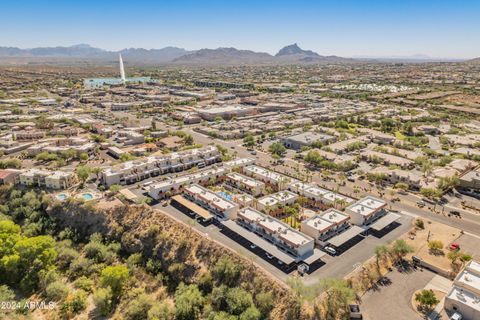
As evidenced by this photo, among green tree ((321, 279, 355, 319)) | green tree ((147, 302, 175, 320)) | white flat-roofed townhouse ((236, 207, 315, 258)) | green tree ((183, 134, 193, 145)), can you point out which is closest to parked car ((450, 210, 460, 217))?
white flat-roofed townhouse ((236, 207, 315, 258))

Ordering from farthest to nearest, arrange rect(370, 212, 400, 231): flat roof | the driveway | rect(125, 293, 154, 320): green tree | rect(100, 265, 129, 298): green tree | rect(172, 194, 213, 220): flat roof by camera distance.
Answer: rect(172, 194, 213, 220): flat roof < rect(370, 212, 400, 231): flat roof < rect(100, 265, 129, 298): green tree < rect(125, 293, 154, 320): green tree < the driveway

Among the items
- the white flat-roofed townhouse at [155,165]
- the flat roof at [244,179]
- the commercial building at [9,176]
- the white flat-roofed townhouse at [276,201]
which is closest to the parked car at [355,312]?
the white flat-roofed townhouse at [276,201]

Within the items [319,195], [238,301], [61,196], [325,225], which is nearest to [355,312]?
[238,301]

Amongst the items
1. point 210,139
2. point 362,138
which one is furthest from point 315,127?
point 210,139

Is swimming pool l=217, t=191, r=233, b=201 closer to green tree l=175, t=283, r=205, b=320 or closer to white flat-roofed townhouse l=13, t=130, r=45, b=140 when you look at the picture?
green tree l=175, t=283, r=205, b=320

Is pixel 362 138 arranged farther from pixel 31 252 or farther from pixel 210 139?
pixel 31 252

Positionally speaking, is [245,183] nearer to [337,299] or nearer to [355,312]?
[337,299]
